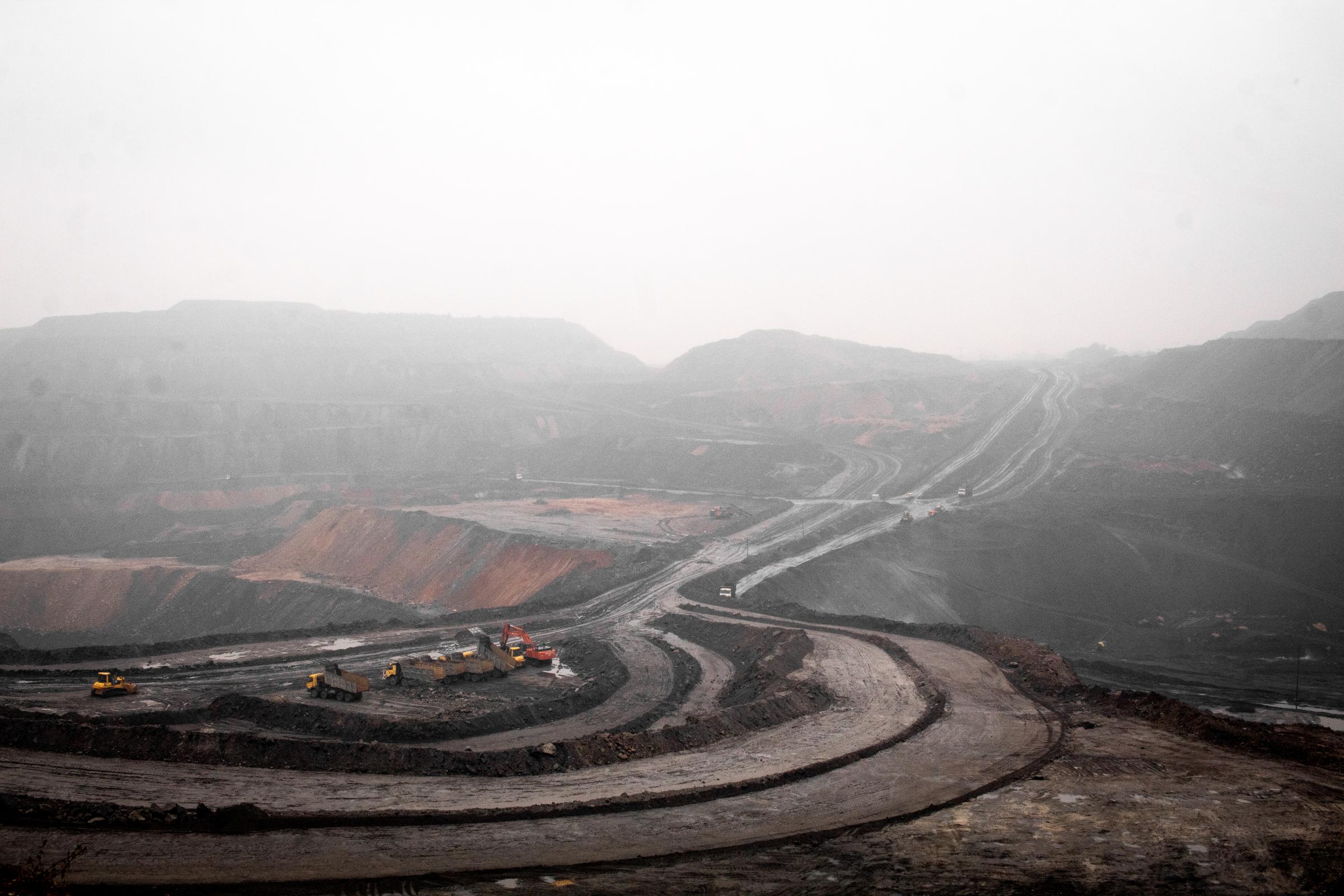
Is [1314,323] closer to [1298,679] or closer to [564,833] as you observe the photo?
[1298,679]

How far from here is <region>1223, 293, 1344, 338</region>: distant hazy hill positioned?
116 meters

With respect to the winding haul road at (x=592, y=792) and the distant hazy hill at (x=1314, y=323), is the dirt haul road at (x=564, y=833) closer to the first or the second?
the winding haul road at (x=592, y=792)

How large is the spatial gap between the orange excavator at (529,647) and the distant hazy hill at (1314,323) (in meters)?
121

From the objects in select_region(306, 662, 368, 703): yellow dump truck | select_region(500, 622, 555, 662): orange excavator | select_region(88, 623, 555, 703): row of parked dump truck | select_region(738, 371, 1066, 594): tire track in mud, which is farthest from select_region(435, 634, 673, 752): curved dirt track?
select_region(738, 371, 1066, 594): tire track in mud

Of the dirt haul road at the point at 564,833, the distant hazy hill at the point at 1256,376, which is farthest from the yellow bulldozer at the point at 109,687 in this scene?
the distant hazy hill at the point at 1256,376

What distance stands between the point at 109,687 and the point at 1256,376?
9225cm

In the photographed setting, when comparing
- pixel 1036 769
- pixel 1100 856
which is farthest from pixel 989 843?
pixel 1036 769

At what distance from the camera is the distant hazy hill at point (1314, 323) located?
11644cm

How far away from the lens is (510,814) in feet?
47.3

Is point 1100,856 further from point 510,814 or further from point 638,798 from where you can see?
point 510,814

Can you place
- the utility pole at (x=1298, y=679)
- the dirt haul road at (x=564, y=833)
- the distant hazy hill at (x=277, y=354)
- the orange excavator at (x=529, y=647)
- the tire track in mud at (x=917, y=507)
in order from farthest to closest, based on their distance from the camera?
the distant hazy hill at (x=277, y=354), the tire track in mud at (x=917, y=507), the orange excavator at (x=529, y=647), the utility pole at (x=1298, y=679), the dirt haul road at (x=564, y=833)

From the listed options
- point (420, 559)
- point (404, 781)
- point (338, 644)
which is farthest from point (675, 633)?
point (420, 559)

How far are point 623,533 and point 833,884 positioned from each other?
4086 centimetres

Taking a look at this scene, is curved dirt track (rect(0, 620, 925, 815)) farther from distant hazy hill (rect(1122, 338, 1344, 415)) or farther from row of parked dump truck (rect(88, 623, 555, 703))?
distant hazy hill (rect(1122, 338, 1344, 415))
